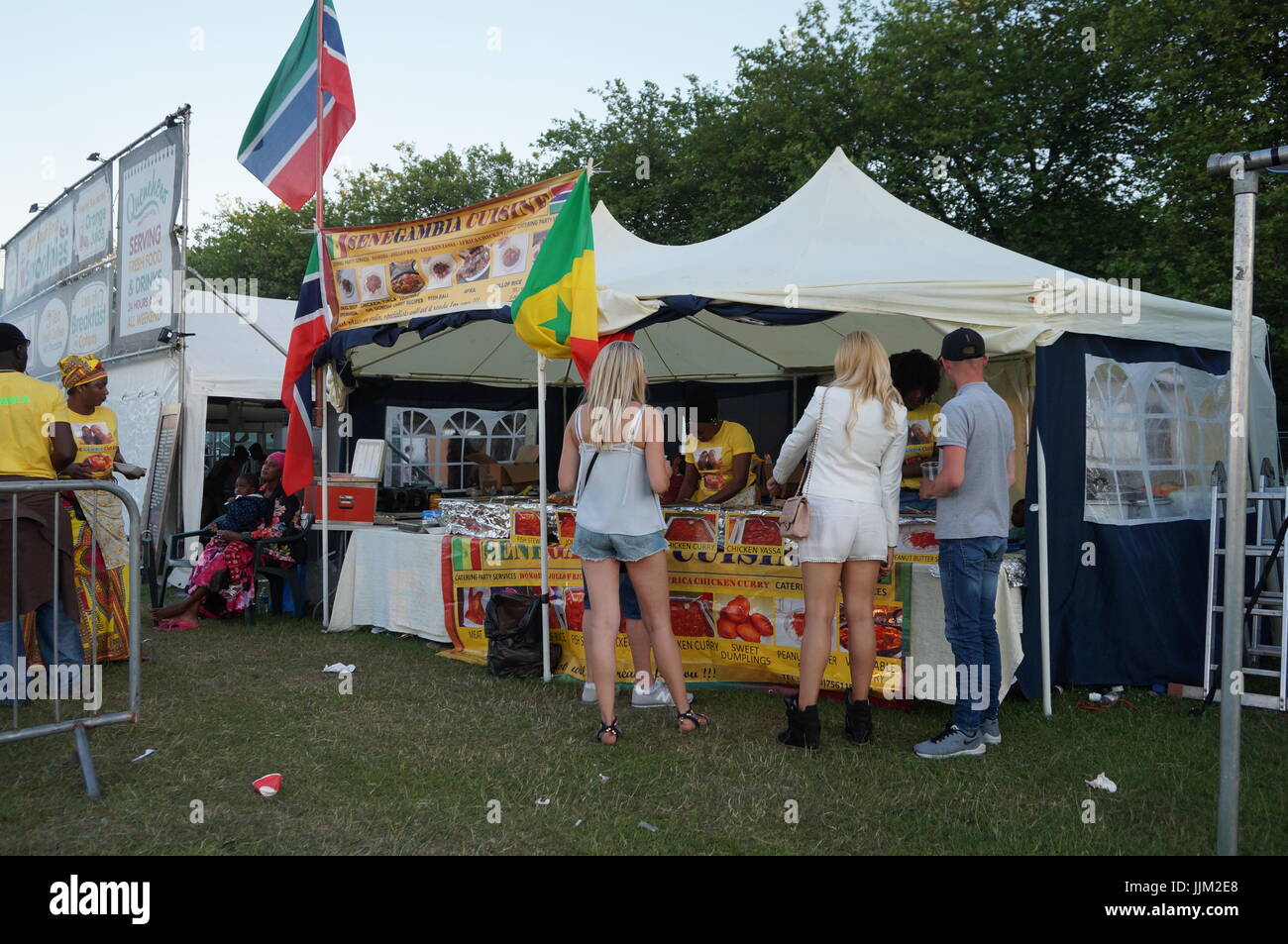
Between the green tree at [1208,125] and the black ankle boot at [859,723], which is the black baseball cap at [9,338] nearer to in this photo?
the black ankle boot at [859,723]

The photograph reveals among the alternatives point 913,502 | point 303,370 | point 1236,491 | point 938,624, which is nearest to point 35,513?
point 303,370

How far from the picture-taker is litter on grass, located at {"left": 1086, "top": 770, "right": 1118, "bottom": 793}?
3771 millimetres

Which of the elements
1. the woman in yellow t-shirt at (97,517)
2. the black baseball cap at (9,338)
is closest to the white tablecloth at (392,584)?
the woman in yellow t-shirt at (97,517)

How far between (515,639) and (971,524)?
291 centimetres

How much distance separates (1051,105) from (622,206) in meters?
8.94

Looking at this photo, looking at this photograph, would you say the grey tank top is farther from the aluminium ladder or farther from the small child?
the small child

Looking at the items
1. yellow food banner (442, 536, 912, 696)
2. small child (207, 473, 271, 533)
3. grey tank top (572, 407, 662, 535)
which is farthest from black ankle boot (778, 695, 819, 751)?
small child (207, 473, 271, 533)

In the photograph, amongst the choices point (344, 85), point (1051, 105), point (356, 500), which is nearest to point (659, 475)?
point (356, 500)

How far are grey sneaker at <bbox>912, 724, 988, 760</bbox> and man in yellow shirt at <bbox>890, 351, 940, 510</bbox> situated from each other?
135 centimetres

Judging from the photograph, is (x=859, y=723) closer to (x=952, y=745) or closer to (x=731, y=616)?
(x=952, y=745)

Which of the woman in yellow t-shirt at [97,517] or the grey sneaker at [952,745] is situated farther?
the woman in yellow t-shirt at [97,517]

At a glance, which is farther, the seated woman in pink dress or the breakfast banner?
the breakfast banner

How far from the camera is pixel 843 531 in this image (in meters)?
4.08

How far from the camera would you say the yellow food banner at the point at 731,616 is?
5.00 m
